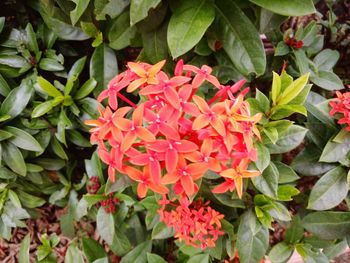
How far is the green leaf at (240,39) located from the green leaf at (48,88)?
660 millimetres

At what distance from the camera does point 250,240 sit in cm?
148

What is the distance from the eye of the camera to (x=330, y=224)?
1569 mm

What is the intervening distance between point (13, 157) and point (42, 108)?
0.25 metres

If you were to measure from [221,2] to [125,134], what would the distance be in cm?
62

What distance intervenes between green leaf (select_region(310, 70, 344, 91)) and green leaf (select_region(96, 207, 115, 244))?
1.01m

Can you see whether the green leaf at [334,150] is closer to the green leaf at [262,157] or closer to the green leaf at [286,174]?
the green leaf at [286,174]

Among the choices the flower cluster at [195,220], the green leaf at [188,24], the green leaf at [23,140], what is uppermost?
the green leaf at [188,24]

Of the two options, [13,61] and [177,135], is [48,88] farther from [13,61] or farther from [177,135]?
[177,135]

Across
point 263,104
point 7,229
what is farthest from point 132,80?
point 7,229

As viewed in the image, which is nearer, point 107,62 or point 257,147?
point 257,147

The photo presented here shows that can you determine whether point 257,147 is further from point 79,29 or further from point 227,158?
point 79,29

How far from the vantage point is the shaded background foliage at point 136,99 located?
132cm

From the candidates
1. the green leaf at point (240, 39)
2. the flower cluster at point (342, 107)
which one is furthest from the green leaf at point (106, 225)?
the flower cluster at point (342, 107)

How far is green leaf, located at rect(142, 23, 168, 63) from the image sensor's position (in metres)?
1.45
